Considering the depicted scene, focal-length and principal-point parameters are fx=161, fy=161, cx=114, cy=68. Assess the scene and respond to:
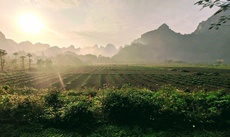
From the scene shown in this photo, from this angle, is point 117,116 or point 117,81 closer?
point 117,116

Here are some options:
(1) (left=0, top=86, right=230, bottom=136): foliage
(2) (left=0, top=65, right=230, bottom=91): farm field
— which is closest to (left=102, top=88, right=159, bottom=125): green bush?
(1) (left=0, top=86, right=230, bottom=136): foliage

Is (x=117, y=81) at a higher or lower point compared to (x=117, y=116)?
lower

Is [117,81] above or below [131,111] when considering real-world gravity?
below

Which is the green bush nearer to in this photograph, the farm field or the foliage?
the foliage

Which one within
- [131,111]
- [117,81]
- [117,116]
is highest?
[131,111]

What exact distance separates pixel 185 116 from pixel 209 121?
1025 mm

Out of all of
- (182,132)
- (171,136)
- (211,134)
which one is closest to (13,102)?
(171,136)

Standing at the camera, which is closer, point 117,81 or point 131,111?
point 131,111

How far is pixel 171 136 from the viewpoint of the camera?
261 inches

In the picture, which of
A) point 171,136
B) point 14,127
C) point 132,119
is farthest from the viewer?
point 132,119

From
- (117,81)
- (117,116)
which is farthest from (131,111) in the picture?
(117,81)

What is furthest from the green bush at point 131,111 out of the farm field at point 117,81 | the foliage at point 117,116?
the farm field at point 117,81

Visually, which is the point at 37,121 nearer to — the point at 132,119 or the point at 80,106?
the point at 80,106

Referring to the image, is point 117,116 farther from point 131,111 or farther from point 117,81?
point 117,81
